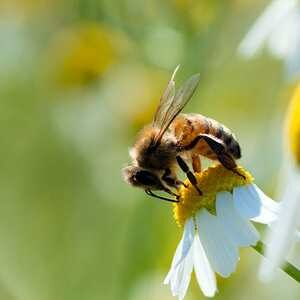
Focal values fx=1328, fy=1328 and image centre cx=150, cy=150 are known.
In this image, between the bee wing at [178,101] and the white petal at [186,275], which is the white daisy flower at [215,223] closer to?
the white petal at [186,275]

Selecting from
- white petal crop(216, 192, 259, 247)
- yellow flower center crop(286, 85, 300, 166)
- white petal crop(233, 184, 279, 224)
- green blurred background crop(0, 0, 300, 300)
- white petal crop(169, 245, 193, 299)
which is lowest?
green blurred background crop(0, 0, 300, 300)

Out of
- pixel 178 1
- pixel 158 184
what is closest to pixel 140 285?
pixel 178 1

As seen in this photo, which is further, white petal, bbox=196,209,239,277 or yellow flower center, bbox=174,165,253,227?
yellow flower center, bbox=174,165,253,227

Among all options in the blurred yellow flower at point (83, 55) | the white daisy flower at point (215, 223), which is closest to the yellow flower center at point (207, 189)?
the white daisy flower at point (215, 223)

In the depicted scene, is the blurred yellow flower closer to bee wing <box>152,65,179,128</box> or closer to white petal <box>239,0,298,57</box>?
white petal <box>239,0,298,57</box>

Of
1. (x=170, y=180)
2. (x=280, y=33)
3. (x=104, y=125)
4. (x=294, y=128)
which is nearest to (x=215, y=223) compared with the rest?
(x=294, y=128)

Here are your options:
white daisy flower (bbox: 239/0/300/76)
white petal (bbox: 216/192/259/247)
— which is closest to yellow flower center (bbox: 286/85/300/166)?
white petal (bbox: 216/192/259/247)
